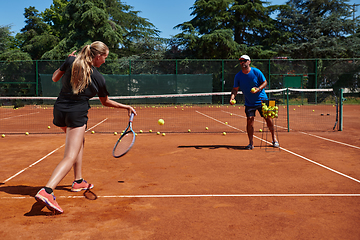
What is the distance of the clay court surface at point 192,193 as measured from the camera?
2.82 meters

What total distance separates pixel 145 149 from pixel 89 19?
2153 centimetres

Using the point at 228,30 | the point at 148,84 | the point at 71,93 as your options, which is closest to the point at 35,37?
the point at 148,84

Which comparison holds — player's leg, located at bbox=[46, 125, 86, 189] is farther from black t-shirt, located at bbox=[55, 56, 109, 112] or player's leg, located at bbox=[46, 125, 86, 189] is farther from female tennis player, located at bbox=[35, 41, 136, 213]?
black t-shirt, located at bbox=[55, 56, 109, 112]

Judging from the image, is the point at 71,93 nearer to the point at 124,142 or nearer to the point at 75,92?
the point at 75,92

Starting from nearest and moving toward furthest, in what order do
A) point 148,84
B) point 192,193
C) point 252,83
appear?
1. point 192,193
2. point 252,83
3. point 148,84

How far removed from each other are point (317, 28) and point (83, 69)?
28407 mm

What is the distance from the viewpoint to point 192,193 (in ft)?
12.5

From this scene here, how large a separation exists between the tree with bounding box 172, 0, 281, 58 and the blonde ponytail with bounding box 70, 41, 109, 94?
2240cm

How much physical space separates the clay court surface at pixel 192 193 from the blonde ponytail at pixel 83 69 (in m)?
1.23

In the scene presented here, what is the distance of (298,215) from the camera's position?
3.13 metres

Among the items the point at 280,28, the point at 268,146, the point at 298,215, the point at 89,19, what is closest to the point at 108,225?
the point at 298,215

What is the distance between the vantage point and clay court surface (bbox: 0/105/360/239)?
2818 mm

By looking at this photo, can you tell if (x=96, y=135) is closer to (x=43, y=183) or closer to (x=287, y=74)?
(x=43, y=183)

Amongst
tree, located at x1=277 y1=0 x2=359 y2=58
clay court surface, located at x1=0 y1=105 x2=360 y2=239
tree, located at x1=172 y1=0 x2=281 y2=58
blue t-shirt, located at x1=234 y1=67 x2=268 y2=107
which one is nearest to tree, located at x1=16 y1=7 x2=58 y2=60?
tree, located at x1=172 y1=0 x2=281 y2=58
